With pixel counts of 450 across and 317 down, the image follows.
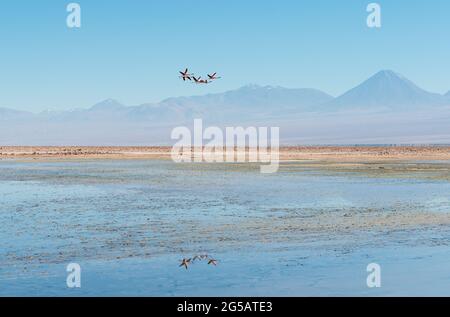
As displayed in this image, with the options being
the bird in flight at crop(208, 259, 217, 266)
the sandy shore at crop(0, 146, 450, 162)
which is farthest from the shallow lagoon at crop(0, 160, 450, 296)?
the sandy shore at crop(0, 146, 450, 162)

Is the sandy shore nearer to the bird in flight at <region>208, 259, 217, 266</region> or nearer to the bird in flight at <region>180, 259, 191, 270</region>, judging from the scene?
the bird in flight at <region>208, 259, 217, 266</region>

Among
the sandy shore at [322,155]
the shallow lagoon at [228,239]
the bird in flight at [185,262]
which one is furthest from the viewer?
the sandy shore at [322,155]

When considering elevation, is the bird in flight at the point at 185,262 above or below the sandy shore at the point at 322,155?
below

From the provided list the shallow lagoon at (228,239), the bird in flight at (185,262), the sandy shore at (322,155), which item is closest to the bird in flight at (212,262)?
the shallow lagoon at (228,239)

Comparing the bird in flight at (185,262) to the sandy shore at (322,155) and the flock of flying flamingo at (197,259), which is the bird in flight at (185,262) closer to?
the flock of flying flamingo at (197,259)

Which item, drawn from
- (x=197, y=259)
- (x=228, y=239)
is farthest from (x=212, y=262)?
(x=228, y=239)

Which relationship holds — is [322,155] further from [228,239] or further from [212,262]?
[212,262]
